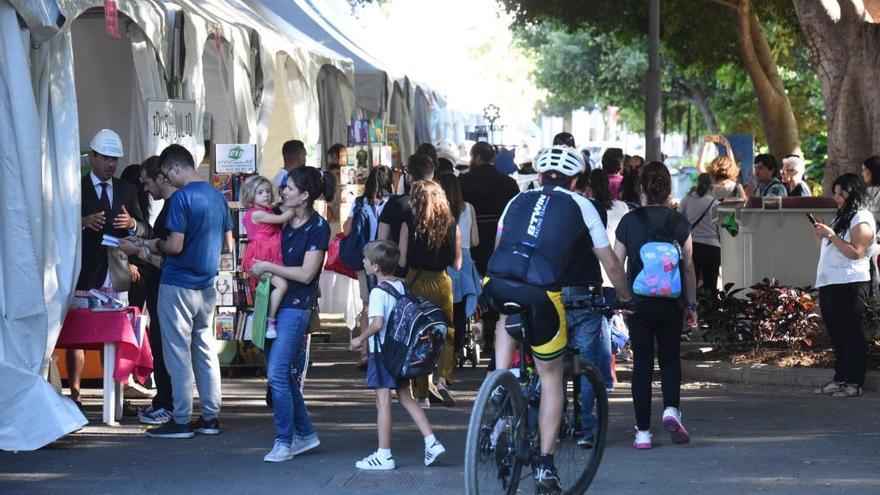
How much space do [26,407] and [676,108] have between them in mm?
57465

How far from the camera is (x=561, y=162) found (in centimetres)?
795

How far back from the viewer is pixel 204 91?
12.9 m

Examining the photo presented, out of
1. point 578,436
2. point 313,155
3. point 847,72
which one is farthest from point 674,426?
point 313,155

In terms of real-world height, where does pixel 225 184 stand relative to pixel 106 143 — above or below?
below

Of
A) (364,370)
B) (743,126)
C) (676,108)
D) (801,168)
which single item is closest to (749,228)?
(801,168)

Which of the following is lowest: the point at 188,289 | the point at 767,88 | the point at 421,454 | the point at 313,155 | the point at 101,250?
the point at 421,454

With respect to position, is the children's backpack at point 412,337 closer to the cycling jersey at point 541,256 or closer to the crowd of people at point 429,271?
the crowd of people at point 429,271

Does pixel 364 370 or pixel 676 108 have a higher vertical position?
pixel 676 108

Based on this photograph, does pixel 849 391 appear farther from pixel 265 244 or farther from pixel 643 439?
pixel 265 244

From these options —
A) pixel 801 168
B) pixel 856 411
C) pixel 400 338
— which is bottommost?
pixel 856 411

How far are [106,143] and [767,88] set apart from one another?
668 inches

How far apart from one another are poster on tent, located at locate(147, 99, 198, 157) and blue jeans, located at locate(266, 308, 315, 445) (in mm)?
3018

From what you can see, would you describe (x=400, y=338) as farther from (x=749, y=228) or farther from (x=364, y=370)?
(x=749, y=228)

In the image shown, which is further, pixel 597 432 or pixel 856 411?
pixel 856 411
